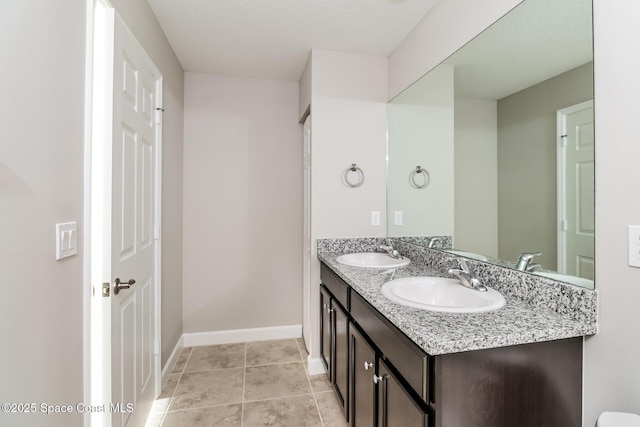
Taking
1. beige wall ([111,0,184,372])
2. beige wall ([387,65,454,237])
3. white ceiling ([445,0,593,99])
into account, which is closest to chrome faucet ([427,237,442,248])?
beige wall ([387,65,454,237])

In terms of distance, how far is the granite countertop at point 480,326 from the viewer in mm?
809

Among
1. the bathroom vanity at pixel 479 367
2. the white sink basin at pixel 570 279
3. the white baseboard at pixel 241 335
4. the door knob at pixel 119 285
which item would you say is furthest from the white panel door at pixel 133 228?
the white sink basin at pixel 570 279

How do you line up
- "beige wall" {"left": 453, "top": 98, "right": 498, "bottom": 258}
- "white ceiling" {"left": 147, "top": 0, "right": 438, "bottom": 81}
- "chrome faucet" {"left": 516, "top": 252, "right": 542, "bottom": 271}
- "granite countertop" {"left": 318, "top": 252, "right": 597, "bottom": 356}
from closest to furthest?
1. "granite countertop" {"left": 318, "top": 252, "right": 597, "bottom": 356}
2. "chrome faucet" {"left": 516, "top": 252, "right": 542, "bottom": 271}
3. "beige wall" {"left": 453, "top": 98, "right": 498, "bottom": 258}
4. "white ceiling" {"left": 147, "top": 0, "right": 438, "bottom": 81}

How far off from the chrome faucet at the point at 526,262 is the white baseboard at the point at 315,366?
1.61 metres

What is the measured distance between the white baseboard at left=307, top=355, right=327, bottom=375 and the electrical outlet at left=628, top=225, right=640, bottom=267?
1940 mm

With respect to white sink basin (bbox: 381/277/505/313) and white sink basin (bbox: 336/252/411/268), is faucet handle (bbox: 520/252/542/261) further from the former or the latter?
white sink basin (bbox: 336/252/411/268)

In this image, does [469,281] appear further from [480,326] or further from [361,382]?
[361,382]

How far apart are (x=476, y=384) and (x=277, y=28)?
2190 millimetres

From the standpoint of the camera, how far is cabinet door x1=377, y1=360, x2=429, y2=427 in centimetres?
89

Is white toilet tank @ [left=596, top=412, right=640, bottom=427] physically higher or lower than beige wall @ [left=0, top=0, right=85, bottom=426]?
lower

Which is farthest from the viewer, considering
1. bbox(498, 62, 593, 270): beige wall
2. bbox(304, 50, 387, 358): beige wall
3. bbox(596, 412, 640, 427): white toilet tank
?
bbox(304, 50, 387, 358): beige wall

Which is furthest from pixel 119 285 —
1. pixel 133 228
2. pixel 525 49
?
pixel 525 49

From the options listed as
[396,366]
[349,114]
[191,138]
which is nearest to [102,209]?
[396,366]

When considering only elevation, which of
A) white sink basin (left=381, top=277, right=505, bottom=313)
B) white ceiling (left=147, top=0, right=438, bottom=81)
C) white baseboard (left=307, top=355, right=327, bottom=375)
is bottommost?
white baseboard (left=307, top=355, right=327, bottom=375)
